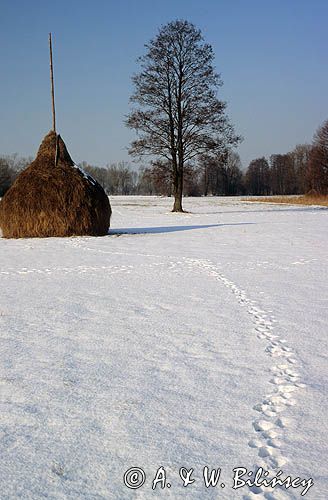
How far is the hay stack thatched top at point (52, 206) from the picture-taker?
1548cm

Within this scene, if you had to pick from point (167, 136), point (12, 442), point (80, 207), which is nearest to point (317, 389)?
point (12, 442)

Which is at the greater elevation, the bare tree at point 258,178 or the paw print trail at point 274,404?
the bare tree at point 258,178

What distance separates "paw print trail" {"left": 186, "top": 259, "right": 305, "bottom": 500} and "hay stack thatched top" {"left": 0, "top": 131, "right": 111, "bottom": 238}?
11.0m

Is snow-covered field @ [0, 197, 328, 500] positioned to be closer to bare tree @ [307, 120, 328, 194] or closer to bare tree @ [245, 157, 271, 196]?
bare tree @ [307, 120, 328, 194]

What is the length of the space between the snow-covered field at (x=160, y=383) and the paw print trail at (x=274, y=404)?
0.4 inches

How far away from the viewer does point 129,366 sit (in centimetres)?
400

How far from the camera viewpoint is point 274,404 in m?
3.30

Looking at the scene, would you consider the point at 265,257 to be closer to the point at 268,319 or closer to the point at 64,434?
the point at 268,319

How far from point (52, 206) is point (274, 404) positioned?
13.3m

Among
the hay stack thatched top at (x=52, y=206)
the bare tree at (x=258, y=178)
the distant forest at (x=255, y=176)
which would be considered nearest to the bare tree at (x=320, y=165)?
the distant forest at (x=255, y=176)

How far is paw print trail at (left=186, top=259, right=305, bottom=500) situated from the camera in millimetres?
2590

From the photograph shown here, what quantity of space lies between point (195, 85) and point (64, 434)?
97.5 feet

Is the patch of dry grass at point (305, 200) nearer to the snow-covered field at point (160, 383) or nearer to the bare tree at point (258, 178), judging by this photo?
the snow-covered field at point (160, 383)

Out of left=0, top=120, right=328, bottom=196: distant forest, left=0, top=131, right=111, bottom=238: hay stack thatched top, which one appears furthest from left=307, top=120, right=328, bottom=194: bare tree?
left=0, top=131, right=111, bottom=238: hay stack thatched top
